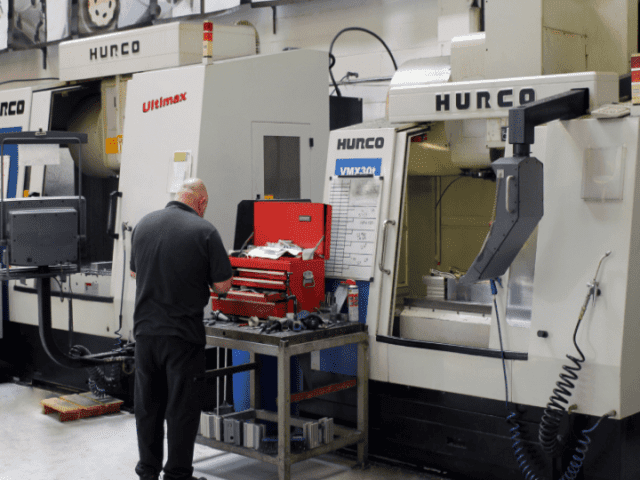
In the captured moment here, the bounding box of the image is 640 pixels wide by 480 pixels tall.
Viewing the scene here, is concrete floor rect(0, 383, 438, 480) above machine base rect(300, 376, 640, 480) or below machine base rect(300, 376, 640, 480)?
below

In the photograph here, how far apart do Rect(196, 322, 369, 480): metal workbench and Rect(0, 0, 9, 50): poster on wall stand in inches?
210

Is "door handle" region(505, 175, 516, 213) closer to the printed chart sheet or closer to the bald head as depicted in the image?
the printed chart sheet

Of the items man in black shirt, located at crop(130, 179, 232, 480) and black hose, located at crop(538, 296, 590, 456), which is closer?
black hose, located at crop(538, 296, 590, 456)

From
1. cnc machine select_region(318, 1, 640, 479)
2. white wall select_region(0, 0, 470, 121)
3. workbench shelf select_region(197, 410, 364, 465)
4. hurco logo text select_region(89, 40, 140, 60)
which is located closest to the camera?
cnc machine select_region(318, 1, 640, 479)

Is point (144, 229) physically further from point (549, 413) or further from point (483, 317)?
point (549, 413)

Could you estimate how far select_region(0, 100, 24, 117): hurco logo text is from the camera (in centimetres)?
580

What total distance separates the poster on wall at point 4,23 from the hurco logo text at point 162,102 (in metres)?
3.86

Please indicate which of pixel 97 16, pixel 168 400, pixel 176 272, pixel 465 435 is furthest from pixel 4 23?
pixel 465 435

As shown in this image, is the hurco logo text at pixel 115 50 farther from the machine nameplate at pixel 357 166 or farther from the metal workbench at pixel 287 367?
the metal workbench at pixel 287 367

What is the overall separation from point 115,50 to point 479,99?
9.23ft

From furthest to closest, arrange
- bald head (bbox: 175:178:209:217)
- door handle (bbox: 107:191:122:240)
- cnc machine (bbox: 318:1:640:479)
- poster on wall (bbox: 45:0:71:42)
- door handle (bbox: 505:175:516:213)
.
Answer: poster on wall (bbox: 45:0:71:42)
door handle (bbox: 107:191:122:240)
bald head (bbox: 175:178:209:217)
cnc machine (bbox: 318:1:640:479)
door handle (bbox: 505:175:516:213)

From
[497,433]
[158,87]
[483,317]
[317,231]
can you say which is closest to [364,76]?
[158,87]

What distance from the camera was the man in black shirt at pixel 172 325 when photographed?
3375mm

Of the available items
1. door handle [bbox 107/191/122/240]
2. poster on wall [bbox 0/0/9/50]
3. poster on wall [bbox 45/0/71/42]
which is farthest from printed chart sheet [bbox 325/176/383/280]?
poster on wall [bbox 0/0/9/50]
